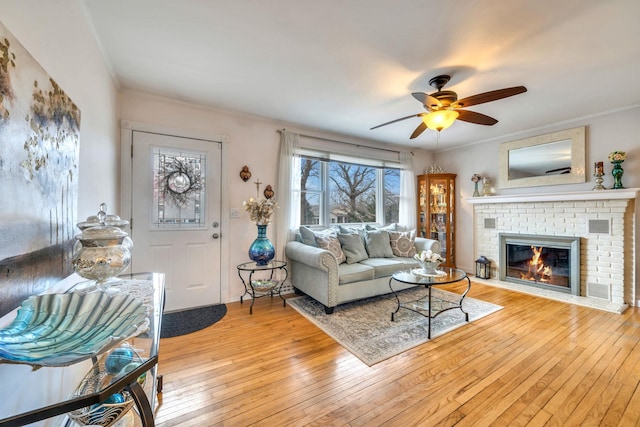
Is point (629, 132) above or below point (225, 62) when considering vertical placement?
below

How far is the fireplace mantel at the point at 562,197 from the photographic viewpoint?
3.08 meters

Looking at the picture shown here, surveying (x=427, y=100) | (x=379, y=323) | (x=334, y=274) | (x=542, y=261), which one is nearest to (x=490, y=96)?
(x=427, y=100)

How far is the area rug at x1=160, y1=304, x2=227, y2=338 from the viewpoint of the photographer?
2.54 m

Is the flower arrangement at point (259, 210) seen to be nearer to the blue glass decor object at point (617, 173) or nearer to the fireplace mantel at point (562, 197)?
the fireplace mantel at point (562, 197)

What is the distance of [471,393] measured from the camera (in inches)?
65.8

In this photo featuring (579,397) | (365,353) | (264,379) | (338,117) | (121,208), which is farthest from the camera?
(338,117)

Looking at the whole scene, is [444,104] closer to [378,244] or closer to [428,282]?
[428,282]

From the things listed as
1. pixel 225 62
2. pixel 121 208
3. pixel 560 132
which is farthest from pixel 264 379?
pixel 560 132

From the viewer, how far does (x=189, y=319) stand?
278 cm

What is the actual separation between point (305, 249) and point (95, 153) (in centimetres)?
213

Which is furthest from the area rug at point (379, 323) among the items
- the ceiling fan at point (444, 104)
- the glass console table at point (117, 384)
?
the ceiling fan at point (444, 104)

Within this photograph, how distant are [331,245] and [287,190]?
98 cm

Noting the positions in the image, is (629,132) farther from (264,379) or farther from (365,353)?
(264,379)

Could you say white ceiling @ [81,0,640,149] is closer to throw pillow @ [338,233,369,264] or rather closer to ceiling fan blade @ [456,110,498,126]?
ceiling fan blade @ [456,110,498,126]
